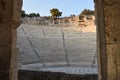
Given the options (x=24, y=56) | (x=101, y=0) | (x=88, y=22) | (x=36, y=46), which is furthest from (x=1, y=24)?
(x=88, y=22)

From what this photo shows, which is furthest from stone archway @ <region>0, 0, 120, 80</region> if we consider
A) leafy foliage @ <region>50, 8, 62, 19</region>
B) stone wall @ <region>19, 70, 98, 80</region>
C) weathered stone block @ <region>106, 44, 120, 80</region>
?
leafy foliage @ <region>50, 8, 62, 19</region>

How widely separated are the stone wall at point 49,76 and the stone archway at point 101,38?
29.2 ft

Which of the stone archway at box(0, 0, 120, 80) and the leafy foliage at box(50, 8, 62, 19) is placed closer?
the stone archway at box(0, 0, 120, 80)

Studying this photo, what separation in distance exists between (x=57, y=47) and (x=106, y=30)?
21914mm

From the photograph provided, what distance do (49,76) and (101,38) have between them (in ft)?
32.7

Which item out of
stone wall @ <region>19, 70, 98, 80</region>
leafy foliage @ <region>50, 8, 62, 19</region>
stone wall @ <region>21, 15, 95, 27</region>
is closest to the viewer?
stone wall @ <region>19, 70, 98, 80</region>

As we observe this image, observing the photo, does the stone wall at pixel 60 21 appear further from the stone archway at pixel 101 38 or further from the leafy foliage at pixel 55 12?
the stone archway at pixel 101 38

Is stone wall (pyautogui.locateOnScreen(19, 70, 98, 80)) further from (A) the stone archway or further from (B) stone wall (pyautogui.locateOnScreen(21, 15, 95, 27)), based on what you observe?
(B) stone wall (pyautogui.locateOnScreen(21, 15, 95, 27))

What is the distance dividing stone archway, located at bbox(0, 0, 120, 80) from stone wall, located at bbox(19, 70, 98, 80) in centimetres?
890

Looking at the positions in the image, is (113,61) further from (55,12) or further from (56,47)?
(55,12)

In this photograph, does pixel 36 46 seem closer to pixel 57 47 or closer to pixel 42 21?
pixel 57 47

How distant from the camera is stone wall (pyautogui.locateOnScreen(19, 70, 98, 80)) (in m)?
14.8

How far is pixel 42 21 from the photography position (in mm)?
40969

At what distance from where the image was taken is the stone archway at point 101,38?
224 inches
